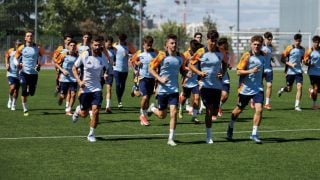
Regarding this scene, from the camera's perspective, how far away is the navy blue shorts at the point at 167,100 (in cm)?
1417

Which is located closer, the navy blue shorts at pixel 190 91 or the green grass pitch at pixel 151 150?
the green grass pitch at pixel 151 150

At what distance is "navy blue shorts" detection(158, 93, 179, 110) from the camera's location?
14.2 metres

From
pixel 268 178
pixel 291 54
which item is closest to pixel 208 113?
pixel 268 178

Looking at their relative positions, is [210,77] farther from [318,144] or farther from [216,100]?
[318,144]

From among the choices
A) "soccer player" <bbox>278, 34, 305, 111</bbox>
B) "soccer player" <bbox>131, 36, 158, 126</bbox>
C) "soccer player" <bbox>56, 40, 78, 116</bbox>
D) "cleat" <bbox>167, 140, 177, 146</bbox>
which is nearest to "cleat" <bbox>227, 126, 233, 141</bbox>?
"cleat" <bbox>167, 140, 177, 146</bbox>

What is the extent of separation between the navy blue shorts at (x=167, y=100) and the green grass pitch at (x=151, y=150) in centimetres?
67

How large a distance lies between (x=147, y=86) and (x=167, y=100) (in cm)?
365

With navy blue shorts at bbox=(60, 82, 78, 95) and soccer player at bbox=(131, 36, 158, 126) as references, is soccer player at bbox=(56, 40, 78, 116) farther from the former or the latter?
soccer player at bbox=(131, 36, 158, 126)

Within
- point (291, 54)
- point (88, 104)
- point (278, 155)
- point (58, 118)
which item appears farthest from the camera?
point (291, 54)

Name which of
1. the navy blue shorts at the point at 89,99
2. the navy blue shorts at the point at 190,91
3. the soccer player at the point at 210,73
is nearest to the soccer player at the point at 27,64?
the navy blue shorts at the point at 190,91

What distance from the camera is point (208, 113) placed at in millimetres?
14164

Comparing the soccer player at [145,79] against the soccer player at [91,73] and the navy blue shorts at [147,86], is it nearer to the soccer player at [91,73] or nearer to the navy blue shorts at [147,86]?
the navy blue shorts at [147,86]

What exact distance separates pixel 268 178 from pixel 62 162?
328cm

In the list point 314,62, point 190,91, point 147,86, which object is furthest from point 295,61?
point 147,86
